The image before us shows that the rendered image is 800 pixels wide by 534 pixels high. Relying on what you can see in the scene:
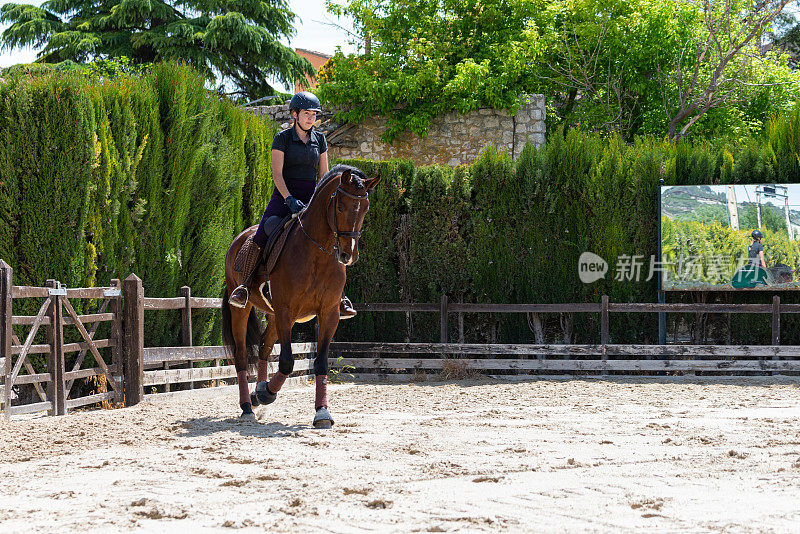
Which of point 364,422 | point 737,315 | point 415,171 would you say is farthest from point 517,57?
point 364,422

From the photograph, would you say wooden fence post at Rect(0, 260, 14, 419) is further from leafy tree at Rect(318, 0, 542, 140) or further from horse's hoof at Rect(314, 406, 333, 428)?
leafy tree at Rect(318, 0, 542, 140)

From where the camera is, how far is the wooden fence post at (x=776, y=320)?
1217 centimetres

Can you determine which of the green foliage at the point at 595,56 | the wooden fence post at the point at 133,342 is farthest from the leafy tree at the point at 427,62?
the wooden fence post at the point at 133,342

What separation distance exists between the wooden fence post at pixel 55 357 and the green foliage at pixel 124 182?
89 centimetres

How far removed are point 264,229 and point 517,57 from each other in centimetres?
→ 1260

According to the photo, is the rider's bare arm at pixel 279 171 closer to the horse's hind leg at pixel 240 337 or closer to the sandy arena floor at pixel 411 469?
the horse's hind leg at pixel 240 337

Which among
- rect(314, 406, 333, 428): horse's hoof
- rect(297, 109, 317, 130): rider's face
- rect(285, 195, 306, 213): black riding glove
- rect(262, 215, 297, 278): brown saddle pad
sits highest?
rect(297, 109, 317, 130): rider's face

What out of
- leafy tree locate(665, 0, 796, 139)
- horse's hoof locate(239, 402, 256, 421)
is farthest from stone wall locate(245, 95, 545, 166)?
horse's hoof locate(239, 402, 256, 421)

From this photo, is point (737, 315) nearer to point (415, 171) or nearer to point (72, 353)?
point (415, 171)

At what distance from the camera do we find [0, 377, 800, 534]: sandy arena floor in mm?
3854

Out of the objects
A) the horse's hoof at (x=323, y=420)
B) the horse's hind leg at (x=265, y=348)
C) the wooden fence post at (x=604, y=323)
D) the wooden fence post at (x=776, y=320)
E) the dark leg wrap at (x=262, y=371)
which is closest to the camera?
the horse's hoof at (x=323, y=420)

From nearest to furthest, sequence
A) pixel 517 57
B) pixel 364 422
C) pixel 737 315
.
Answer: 1. pixel 364 422
2. pixel 737 315
3. pixel 517 57

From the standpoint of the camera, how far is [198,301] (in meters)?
10.4

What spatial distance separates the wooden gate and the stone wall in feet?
28.9
